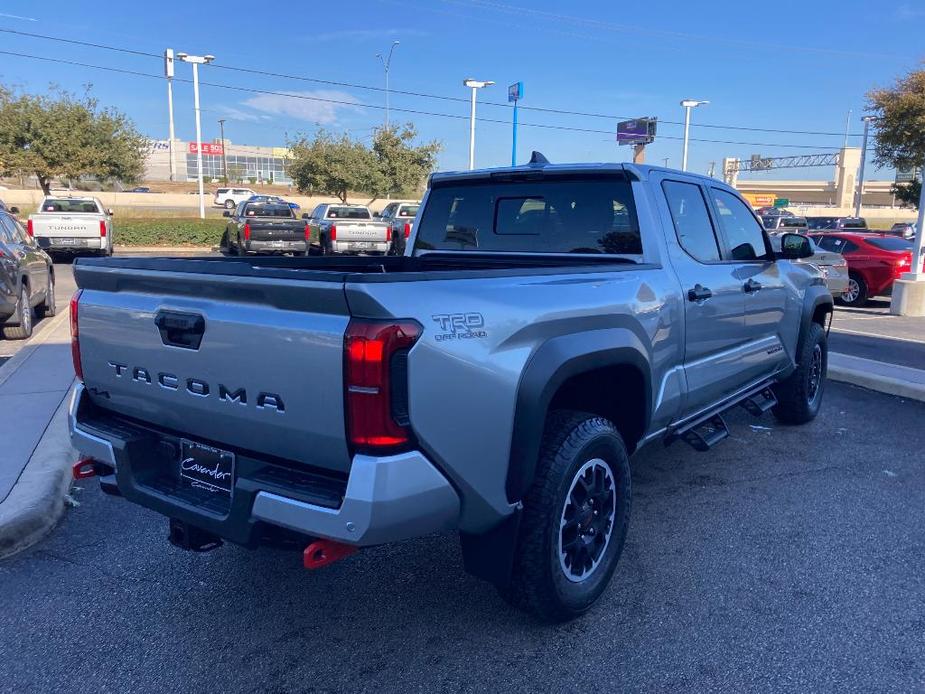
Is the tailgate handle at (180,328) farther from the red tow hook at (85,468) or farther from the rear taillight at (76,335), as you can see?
the red tow hook at (85,468)

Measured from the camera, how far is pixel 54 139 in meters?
33.1

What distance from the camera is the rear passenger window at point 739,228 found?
4.82 m

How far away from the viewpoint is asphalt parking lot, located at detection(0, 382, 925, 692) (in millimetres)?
2803

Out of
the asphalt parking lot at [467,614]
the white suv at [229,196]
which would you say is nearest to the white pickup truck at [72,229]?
the asphalt parking lot at [467,614]

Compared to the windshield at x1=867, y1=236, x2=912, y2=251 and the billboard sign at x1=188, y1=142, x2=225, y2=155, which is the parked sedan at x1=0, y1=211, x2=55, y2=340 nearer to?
the windshield at x1=867, y1=236, x2=912, y2=251

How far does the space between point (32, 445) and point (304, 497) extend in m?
3.45

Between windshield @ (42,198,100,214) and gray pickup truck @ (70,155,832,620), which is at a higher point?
windshield @ (42,198,100,214)

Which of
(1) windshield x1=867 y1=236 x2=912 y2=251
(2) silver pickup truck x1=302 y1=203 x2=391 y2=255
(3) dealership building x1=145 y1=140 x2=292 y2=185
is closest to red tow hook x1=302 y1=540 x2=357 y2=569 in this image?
(1) windshield x1=867 y1=236 x2=912 y2=251

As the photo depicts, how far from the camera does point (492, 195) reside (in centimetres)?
448

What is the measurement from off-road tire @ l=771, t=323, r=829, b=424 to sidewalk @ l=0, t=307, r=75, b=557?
523cm

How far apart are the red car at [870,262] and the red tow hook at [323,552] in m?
14.3

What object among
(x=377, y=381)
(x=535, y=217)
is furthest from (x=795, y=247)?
(x=377, y=381)

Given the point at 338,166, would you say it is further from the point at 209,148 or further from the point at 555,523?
the point at 209,148

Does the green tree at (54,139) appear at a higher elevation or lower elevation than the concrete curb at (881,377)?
higher
